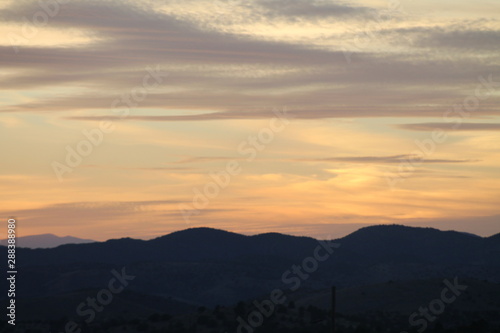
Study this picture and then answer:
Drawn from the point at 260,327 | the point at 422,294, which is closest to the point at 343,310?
the point at 422,294

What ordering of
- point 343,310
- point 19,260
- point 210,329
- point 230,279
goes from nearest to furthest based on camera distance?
1. point 210,329
2. point 343,310
3. point 230,279
4. point 19,260

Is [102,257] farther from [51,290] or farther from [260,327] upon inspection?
[260,327]

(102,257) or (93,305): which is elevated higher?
(102,257)

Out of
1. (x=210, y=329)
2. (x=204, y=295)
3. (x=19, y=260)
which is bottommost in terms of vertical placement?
(x=210, y=329)

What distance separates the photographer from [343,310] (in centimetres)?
9288

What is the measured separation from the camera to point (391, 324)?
76938 millimetres

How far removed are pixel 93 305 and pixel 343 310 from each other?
31.3m

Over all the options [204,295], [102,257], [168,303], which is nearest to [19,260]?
[102,257]

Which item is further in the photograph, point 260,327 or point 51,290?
point 51,290

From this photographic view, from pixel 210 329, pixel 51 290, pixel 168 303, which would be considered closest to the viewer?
pixel 210 329

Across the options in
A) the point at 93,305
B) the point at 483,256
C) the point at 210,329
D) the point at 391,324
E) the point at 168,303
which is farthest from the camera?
the point at 483,256

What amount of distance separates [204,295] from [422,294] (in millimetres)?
52590

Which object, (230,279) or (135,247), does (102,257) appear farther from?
(230,279)

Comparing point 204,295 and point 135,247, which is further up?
point 135,247
